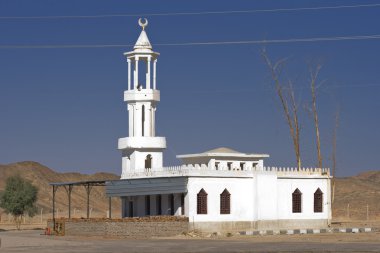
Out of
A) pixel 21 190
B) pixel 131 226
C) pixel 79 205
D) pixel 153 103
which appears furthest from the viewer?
pixel 79 205

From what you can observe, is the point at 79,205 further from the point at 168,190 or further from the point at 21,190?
the point at 168,190

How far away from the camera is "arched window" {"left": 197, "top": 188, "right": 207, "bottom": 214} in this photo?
201 feet

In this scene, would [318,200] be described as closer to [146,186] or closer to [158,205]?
[158,205]

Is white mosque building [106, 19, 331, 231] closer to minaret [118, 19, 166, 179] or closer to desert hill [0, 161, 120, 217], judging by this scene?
minaret [118, 19, 166, 179]

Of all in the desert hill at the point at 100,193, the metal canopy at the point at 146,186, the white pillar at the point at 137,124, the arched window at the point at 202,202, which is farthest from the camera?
the desert hill at the point at 100,193

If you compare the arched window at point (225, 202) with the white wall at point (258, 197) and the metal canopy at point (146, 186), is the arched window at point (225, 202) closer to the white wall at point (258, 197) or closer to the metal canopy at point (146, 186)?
the white wall at point (258, 197)

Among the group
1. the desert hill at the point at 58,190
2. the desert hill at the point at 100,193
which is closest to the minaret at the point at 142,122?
the desert hill at the point at 100,193

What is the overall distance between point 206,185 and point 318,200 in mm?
9990

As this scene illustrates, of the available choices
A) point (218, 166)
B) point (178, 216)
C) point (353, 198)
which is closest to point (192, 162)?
point (218, 166)

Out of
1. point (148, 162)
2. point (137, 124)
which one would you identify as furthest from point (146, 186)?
point (137, 124)

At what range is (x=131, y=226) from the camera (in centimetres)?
5922

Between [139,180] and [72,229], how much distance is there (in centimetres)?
568

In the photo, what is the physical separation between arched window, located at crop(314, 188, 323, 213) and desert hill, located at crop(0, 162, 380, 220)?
3434 centimetres

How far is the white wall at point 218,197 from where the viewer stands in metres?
60.8
